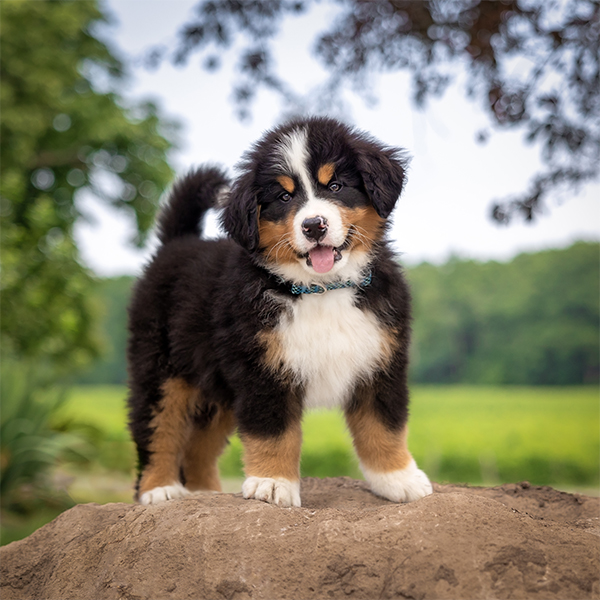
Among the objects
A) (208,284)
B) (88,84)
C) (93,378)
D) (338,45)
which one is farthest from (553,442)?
(88,84)

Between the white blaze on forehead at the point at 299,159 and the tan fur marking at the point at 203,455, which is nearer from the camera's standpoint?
the white blaze on forehead at the point at 299,159

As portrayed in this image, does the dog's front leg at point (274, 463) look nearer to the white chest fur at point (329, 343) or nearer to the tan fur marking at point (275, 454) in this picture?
the tan fur marking at point (275, 454)

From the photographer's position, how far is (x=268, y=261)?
305cm

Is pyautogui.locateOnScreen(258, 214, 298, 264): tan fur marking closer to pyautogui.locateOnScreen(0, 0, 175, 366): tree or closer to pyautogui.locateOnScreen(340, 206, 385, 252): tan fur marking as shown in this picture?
pyautogui.locateOnScreen(340, 206, 385, 252): tan fur marking

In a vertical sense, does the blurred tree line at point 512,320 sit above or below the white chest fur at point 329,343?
below

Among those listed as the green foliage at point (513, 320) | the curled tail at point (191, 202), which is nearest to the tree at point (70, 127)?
the green foliage at point (513, 320)

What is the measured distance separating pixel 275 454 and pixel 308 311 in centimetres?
70

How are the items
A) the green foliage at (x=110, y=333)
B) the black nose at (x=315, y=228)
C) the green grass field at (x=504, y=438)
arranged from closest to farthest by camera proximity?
the black nose at (x=315, y=228) < the green grass field at (x=504, y=438) < the green foliage at (x=110, y=333)

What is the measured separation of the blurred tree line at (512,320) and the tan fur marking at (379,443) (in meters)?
8.55

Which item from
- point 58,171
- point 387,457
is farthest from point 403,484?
point 58,171

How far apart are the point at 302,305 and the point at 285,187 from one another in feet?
1.85

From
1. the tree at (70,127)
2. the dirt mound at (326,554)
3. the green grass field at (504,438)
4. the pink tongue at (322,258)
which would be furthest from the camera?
the tree at (70,127)

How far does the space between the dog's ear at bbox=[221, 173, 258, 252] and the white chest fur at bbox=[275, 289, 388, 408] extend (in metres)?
0.39

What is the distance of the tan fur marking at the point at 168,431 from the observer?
11.7 ft
